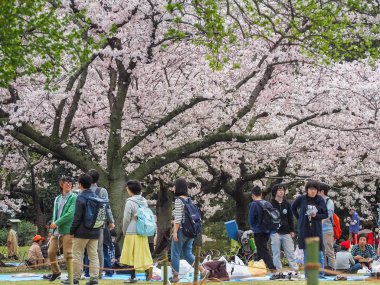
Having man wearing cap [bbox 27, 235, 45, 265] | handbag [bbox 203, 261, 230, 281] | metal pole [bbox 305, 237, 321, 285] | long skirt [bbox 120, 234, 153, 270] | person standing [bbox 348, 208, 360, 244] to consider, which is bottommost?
metal pole [bbox 305, 237, 321, 285]

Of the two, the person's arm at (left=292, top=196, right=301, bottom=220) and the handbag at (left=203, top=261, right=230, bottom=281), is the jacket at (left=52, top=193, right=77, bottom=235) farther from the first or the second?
the person's arm at (left=292, top=196, right=301, bottom=220)

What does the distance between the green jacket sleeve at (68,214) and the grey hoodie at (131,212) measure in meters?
0.81

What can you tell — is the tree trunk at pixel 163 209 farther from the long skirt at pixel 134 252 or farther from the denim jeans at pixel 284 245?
the long skirt at pixel 134 252

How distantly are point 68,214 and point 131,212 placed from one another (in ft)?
3.20

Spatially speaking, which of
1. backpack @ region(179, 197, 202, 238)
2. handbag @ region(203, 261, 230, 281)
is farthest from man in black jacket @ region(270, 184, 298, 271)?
backpack @ region(179, 197, 202, 238)

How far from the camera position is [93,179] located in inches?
488

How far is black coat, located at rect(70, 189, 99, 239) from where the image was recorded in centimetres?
1116

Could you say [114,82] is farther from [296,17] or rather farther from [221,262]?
[221,262]

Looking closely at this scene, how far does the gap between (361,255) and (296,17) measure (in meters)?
5.15

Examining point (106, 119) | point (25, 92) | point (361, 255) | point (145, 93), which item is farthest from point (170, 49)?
point (361, 255)

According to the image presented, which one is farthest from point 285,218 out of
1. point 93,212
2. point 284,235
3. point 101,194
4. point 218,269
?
point 93,212

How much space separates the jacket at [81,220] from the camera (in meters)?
11.2

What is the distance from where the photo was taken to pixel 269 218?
1262 cm

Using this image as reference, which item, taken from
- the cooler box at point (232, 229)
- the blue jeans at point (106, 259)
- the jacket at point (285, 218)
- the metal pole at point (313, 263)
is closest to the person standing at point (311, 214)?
the jacket at point (285, 218)
